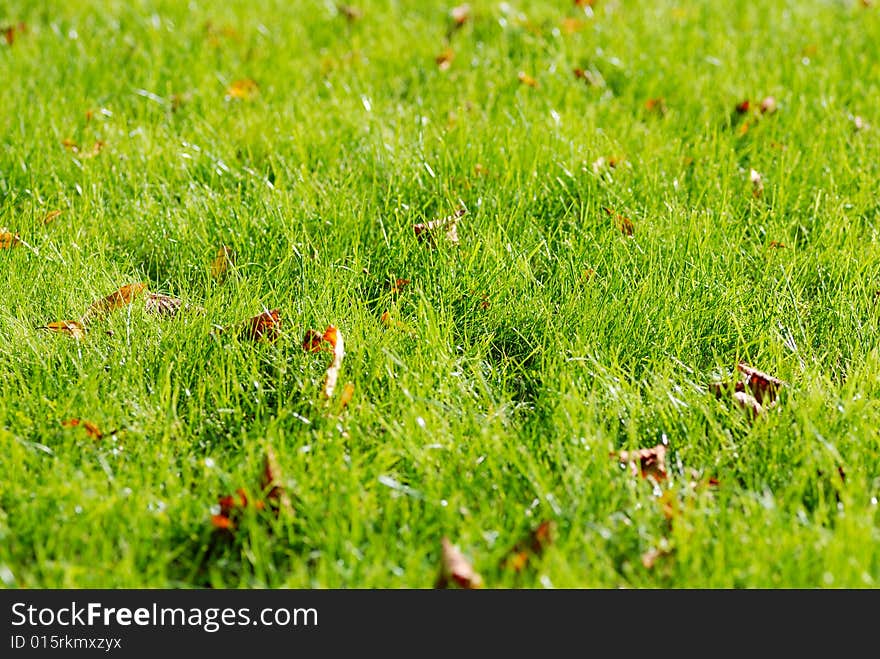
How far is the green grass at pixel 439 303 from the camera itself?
195 cm

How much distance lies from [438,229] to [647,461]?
42.9 inches

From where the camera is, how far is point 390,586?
1.85 metres

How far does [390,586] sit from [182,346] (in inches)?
36.7

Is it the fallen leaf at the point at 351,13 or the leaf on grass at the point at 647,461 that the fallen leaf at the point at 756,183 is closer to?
the leaf on grass at the point at 647,461

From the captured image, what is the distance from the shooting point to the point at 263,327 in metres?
2.51

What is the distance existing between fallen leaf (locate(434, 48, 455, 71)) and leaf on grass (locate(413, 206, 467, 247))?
131 cm

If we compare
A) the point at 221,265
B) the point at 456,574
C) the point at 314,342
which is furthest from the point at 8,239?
the point at 456,574

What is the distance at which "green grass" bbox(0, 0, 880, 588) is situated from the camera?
1.95m

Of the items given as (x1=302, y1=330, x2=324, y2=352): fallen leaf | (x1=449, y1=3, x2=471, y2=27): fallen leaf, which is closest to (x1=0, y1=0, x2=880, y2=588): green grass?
(x1=302, y1=330, x2=324, y2=352): fallen leaf

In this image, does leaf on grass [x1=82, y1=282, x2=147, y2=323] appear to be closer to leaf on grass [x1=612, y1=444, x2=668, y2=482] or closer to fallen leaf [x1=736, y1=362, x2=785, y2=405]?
leaf on grass [x1=612, y1=444, x2=668, y2=482]

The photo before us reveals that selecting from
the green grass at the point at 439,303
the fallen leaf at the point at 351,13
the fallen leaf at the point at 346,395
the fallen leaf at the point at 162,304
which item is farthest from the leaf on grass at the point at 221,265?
the fallen leaf at the point at 351,13

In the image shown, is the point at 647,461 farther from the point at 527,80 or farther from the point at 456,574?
the point at 527,80
